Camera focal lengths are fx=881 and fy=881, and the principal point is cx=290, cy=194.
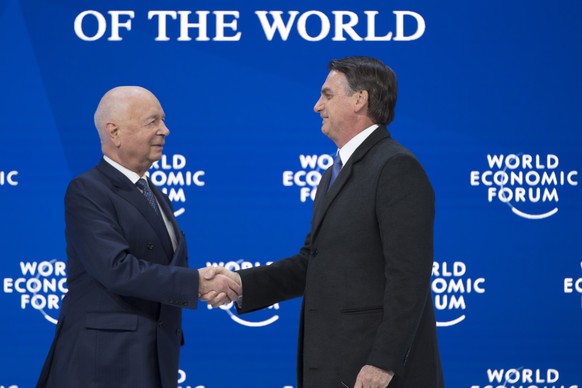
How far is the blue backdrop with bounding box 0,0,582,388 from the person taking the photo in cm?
430

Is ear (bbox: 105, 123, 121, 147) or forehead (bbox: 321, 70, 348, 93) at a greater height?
forehead (bbox: 321, 70, 348, 93)

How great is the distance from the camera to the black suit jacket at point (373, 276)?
8.52ft

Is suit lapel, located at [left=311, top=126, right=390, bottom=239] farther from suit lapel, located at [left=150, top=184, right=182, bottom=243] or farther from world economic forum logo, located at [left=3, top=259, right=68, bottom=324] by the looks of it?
world economic forum logo, located at [left=3, top=259, right=68, bottom=324]

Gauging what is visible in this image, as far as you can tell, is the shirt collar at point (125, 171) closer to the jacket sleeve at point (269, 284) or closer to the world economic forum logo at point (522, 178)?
the jacket sleeve at point (269, 284)

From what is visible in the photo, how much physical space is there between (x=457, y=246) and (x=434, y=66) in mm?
896

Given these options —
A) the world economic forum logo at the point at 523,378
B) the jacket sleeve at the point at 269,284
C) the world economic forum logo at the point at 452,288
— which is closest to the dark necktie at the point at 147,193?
the jacket sleeve at the point at 269,284

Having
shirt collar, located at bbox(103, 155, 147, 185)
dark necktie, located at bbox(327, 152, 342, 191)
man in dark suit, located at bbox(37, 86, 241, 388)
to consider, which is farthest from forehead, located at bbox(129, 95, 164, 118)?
dark necktie, located at bbox(327, 152, 342, 191)

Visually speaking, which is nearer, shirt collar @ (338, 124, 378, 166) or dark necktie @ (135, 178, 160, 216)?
shirt collar @ (338, 124, 378, 166)

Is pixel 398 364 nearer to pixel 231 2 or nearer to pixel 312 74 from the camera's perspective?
pixel 312 74

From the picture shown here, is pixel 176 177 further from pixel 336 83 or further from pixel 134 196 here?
pixel 336 83

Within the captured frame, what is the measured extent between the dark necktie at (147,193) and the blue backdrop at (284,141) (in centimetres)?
108

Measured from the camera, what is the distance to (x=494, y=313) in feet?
14.3

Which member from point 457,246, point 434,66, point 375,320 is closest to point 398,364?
point 375,320

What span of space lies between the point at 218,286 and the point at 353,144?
30.7 inches
